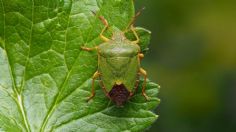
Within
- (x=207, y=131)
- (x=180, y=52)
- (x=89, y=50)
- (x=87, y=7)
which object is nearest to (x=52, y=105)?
(x=89, y=50)

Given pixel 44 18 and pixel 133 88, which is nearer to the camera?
pixel 44 18

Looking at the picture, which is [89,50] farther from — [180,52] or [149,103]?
[180,52]

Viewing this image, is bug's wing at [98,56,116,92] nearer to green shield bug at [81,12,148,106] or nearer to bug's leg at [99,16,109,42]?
green shield bug at [81,12,148,106]

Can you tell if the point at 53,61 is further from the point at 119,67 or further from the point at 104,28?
the point at 119,67

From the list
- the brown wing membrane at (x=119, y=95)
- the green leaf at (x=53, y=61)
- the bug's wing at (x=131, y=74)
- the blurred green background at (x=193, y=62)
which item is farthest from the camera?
the blurred green background at (x=193, y=62)

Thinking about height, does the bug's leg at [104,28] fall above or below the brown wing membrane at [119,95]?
above

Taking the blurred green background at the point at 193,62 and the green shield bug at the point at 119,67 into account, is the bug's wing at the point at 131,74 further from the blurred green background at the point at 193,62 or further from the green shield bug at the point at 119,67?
the blurred green background at the point at 193,62

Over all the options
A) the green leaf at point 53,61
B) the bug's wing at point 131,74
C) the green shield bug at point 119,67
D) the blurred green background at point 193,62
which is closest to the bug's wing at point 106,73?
the green shield bug at point 119,67
